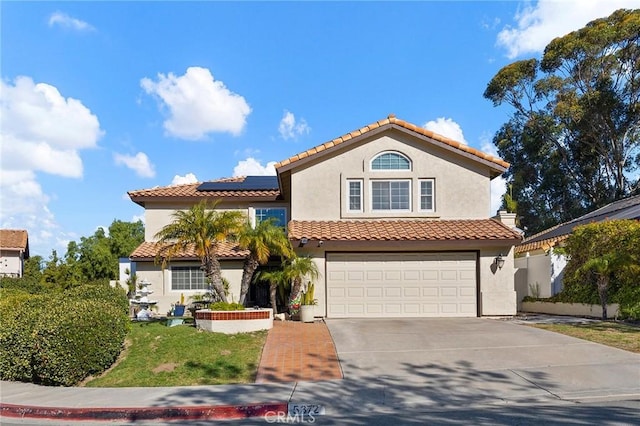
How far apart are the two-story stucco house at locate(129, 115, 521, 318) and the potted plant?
0.44 meters

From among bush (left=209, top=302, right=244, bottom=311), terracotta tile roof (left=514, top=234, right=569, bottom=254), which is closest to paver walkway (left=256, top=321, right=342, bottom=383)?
bush (left=209, top=302, right=244, bottom=311)

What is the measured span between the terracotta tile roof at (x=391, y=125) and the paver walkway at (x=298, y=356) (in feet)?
20.3

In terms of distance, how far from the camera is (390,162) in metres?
18.5

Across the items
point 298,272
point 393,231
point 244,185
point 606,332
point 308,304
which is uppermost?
point 244,185

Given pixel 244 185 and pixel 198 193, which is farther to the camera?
pixel 244 185

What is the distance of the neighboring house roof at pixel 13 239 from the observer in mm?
31391

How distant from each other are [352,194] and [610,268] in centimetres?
819

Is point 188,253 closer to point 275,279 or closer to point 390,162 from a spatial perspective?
point 275,279

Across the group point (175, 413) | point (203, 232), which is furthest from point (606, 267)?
point (175, 413)

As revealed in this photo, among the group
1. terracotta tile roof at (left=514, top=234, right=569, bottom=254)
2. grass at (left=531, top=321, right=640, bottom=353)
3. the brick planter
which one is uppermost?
terracotta tile roof at (left=514, top=234, right=569, bottom=254)

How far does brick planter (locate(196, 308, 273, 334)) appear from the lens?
13.1m

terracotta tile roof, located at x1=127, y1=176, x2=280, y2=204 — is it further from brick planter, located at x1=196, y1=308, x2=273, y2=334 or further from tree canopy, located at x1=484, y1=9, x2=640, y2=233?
tree canopy, located at x1=484, y1=9, x2=640, y2=233

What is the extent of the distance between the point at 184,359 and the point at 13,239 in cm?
2702

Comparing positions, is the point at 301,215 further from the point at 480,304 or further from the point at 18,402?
the point at 18,402
